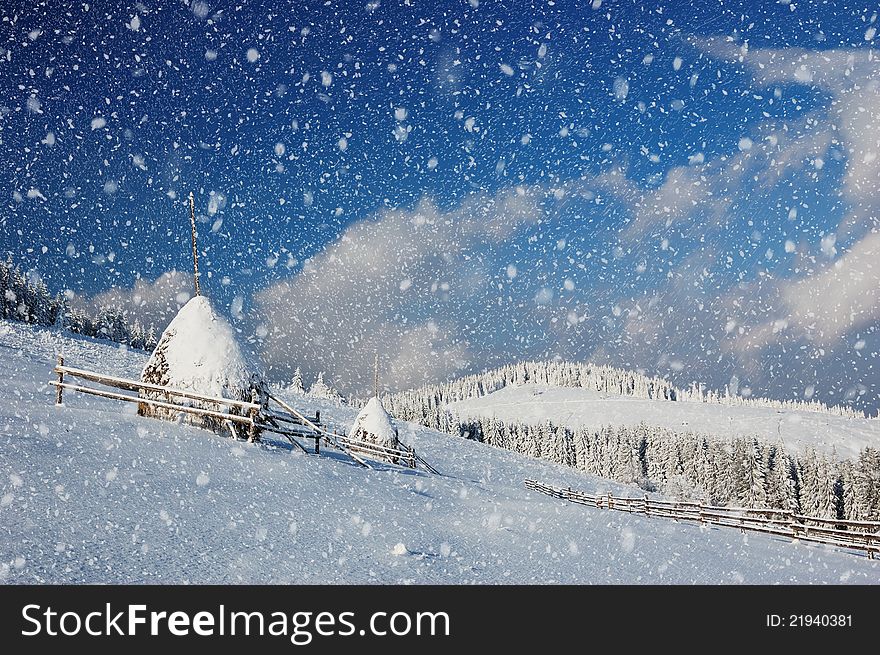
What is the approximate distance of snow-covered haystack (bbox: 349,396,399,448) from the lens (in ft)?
77.3

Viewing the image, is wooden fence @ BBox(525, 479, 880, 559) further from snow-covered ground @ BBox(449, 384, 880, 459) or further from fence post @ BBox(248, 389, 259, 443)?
snow-covered ground @ BBox(449, 384, 880, 459)

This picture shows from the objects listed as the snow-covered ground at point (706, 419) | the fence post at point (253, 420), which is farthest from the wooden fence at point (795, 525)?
the snow-covered ground at point (706, 419)

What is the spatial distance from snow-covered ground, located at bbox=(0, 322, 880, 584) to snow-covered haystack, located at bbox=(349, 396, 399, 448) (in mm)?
9621

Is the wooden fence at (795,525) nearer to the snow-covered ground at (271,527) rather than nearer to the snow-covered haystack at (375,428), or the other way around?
the snow-covered ground at (271,527)

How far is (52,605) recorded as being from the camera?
403 cm

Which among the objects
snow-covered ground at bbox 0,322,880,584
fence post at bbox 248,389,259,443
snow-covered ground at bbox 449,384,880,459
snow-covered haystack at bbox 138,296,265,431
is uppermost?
snow-covered ground at bbox 449,384,880,459

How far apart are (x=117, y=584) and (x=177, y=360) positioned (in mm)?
9893

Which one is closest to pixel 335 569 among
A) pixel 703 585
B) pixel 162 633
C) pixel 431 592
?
pixel 431 592

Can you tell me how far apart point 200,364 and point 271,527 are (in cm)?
780

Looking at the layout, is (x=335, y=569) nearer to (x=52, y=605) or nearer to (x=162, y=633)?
(x=162, y=633)

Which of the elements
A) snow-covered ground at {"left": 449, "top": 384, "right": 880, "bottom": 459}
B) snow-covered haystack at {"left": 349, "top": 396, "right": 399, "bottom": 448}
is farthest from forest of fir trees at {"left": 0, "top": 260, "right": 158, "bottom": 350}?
snow-covered ground at {"left": 449, "top": 384, "right": 880, "bottom": 459}

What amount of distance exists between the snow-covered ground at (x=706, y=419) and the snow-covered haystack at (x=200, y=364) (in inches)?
4971

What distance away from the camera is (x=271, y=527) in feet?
22.1

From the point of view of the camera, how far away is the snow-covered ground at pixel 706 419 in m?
127
